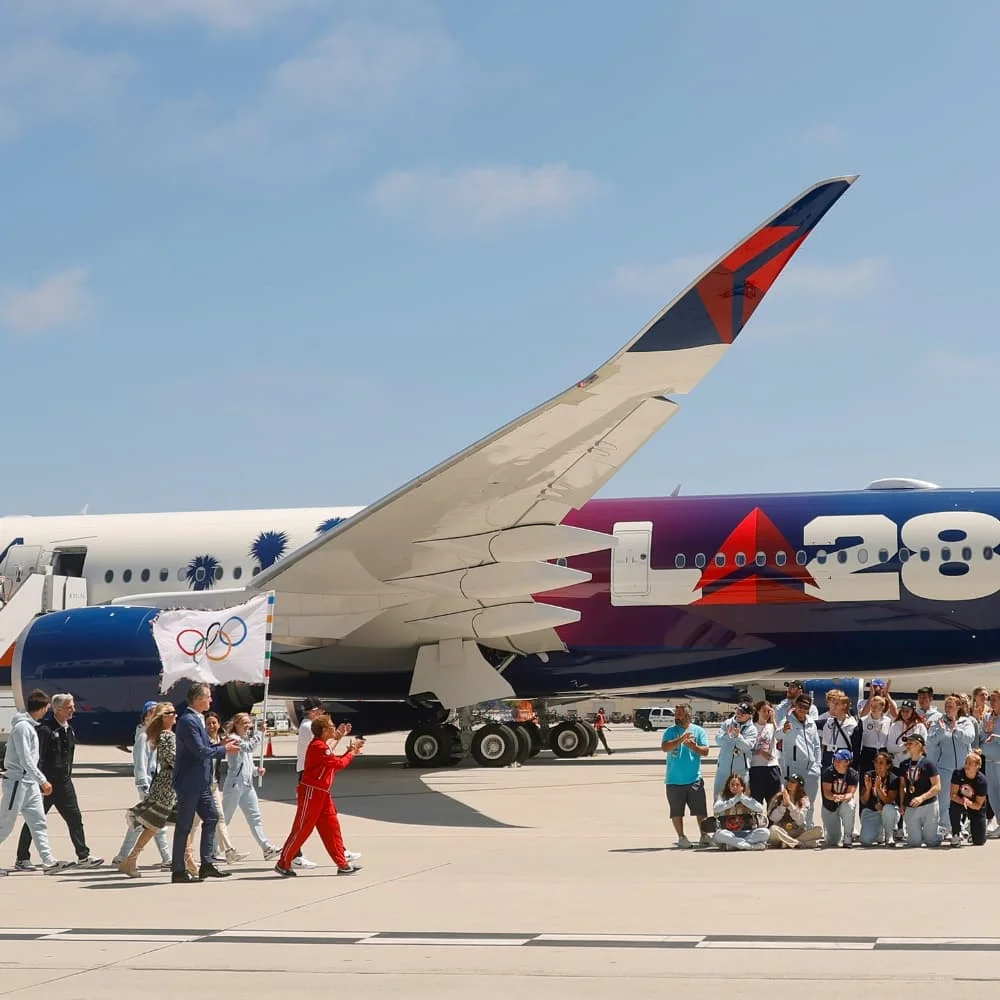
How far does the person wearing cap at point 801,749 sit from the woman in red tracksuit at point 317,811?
4423 mm

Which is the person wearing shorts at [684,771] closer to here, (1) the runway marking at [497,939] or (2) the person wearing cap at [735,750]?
(2) the person wearing cap at [735,750]

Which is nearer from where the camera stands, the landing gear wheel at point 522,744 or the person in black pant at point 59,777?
the person in black pant at point 59,777

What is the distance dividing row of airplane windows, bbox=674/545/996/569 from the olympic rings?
752 centimetres

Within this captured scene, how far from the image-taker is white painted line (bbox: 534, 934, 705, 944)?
7.47 meters

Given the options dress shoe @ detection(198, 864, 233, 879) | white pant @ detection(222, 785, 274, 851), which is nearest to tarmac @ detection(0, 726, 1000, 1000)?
dress shoe @ detection(198, 864, 233, 879)

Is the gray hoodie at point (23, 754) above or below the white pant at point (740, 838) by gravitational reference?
above

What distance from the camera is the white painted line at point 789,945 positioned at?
23.4ft

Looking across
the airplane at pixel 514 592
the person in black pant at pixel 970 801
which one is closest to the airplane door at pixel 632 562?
the airplane at pixel 514 592

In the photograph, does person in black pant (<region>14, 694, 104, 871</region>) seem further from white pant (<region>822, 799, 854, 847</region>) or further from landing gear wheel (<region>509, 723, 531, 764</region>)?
landing gear wheel (<region>509, 723, 531, 764</region>)

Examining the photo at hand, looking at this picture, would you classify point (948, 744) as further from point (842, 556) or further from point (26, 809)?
point (26, 809)

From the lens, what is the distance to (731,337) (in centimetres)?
1310

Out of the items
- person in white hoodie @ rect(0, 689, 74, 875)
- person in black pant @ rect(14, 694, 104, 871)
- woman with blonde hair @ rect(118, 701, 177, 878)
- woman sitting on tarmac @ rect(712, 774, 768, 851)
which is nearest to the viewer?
woman with blonde hair @ rect(118, 701, 177, 878)

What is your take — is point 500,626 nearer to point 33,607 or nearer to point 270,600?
point 270,600

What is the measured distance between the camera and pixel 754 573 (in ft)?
66.5
